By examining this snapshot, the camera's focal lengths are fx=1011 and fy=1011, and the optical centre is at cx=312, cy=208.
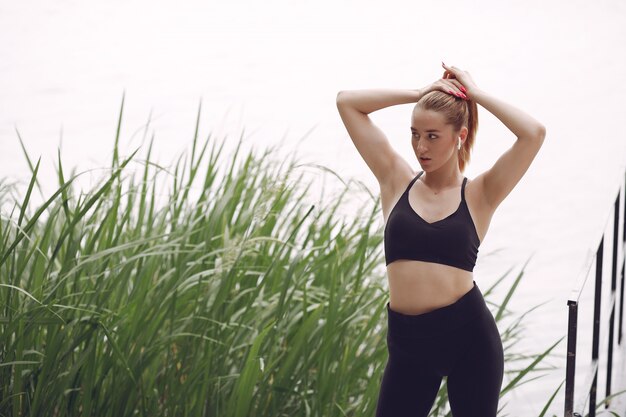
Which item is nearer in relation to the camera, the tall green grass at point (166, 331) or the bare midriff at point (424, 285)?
the bare midriff at point (424, 285)

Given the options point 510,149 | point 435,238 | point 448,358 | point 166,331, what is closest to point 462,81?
point 510,149

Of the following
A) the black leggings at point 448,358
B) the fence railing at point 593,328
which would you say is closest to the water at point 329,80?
the fence railing at point 593,328

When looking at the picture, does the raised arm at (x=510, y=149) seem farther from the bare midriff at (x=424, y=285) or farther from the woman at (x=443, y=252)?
the bare midriff at (x=424, y=285)

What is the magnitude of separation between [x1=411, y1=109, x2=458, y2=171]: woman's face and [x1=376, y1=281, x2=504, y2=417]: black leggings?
288mm

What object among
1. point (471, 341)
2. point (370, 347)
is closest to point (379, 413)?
point (471, 341)

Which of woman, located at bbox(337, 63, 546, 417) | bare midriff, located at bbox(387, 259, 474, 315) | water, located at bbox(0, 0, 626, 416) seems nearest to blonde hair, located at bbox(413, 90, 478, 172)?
woman, located at bbox(337, 63, 546, 417)

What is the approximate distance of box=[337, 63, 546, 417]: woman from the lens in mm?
2068

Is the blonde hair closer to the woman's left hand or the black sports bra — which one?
the woman's left hand

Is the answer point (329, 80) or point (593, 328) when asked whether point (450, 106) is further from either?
point (329, 80)

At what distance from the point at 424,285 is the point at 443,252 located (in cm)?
8

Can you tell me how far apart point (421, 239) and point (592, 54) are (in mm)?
7958

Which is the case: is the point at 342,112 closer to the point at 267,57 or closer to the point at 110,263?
the point at 110,263

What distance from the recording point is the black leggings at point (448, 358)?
2.09m

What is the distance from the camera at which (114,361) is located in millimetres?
2562
